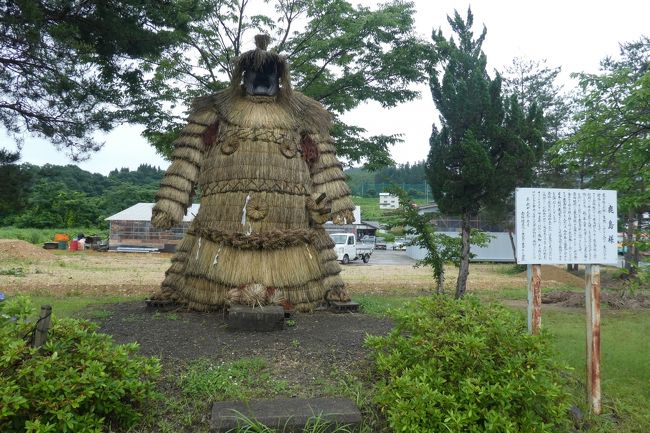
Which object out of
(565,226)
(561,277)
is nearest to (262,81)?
(565,226)

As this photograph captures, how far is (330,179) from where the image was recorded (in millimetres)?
5719

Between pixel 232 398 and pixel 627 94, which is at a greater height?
pixel 627 94

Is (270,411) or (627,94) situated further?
(627,94)

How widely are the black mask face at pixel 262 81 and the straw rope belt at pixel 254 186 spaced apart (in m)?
1.08

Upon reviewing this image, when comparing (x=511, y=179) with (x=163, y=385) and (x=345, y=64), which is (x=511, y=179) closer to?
(x=345, y=64)

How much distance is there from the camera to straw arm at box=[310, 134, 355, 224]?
222 inches

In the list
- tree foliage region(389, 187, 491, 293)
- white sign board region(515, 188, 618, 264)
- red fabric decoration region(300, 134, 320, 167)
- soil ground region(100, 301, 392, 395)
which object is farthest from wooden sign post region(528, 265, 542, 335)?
tree foliage region(389, 187, 491, 293)

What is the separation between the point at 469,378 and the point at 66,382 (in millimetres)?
2143

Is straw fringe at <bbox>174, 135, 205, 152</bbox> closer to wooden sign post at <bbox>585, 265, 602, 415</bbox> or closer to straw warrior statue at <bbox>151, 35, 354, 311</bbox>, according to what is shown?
straw warrior statue at <bbox>151, 35, 354, 311</bbox>

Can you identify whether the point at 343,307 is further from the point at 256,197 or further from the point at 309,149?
the point at 309,149

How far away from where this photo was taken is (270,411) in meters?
2.69

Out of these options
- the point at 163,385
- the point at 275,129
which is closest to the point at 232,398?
the point at 163,385

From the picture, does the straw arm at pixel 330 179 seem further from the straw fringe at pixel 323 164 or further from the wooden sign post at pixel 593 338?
→ the wooden sign post at pixel 593 338

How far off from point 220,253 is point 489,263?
71.1 feet
